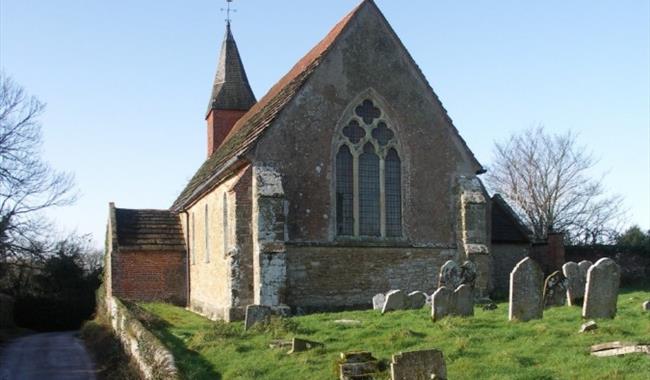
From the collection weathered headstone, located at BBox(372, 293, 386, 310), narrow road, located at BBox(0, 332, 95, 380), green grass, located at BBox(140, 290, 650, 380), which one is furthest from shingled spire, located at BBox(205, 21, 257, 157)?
green grass, located at BBox(140, 290, 650, 380)

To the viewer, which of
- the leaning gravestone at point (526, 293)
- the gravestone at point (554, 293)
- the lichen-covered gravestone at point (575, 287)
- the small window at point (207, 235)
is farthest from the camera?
the small window at point (207, 235)

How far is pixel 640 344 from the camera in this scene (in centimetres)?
1048

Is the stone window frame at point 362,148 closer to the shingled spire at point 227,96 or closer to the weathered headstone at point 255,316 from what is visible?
the weathered headstone at point 255,316

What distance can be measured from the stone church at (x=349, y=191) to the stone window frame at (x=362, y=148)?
3 centimetres

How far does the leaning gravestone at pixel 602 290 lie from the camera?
13.8 meters

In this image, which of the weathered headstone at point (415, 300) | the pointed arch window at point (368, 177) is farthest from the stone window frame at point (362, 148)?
the weathered headstone at point (415, 300)

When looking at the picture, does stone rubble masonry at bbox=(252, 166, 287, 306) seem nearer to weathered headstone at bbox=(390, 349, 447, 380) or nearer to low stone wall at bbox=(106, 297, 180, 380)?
low stone wall at bbox=(106, 297, 180, 380)

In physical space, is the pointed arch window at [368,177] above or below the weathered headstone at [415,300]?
above

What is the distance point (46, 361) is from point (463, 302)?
13765mm

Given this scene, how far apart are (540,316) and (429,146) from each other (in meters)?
10.0

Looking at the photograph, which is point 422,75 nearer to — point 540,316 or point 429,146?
point 429,146

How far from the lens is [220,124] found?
129 feet

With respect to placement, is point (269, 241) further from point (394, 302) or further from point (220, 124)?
point (220, 124)

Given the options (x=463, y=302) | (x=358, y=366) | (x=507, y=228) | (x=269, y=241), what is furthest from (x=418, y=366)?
(x=507, y=228)
